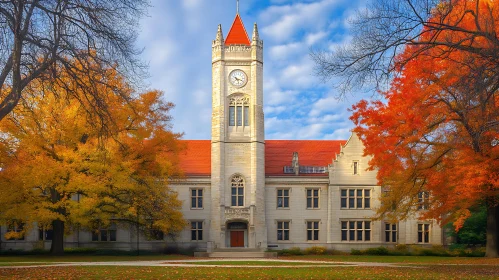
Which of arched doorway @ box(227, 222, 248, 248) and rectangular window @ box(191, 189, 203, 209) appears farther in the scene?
rectangular window @ box(191, 189, 203, 209)

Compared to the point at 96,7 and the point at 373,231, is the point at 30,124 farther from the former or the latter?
the point at 373,231

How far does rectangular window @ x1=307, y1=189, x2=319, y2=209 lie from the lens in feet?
161

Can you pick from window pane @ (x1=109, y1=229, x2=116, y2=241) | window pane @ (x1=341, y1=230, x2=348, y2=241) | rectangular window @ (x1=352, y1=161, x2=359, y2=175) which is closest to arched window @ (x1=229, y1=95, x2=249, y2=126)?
rectangular window @ (x1=352, y1=161, x2=359, y2=175)

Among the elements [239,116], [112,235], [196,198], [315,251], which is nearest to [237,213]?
[196,198]

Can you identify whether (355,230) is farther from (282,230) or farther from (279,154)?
(279,154)

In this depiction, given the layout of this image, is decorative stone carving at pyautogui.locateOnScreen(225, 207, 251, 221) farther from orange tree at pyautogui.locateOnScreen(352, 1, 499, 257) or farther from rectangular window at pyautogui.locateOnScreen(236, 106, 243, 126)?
orange tree at pyautogui.locateOnScreen(352, 1, 499, 257)

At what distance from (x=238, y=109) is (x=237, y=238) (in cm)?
1023

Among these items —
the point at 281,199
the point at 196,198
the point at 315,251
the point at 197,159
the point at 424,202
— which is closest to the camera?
the point at 424,202

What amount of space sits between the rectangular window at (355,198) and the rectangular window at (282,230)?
16.3 ft

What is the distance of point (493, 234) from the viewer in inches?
→ 1430

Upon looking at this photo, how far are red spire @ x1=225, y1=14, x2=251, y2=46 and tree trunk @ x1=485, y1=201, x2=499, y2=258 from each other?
22405mm

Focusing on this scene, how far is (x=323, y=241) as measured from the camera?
159 ft

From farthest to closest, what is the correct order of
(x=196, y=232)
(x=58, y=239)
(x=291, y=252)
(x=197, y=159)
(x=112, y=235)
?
1. (x=197, y=159)
2. (x=196, y=232)
3. (x=112, y=235)
4. (x=291, y=252)
5. (x=58, y=239)

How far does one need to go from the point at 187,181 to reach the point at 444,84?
24891 mm
